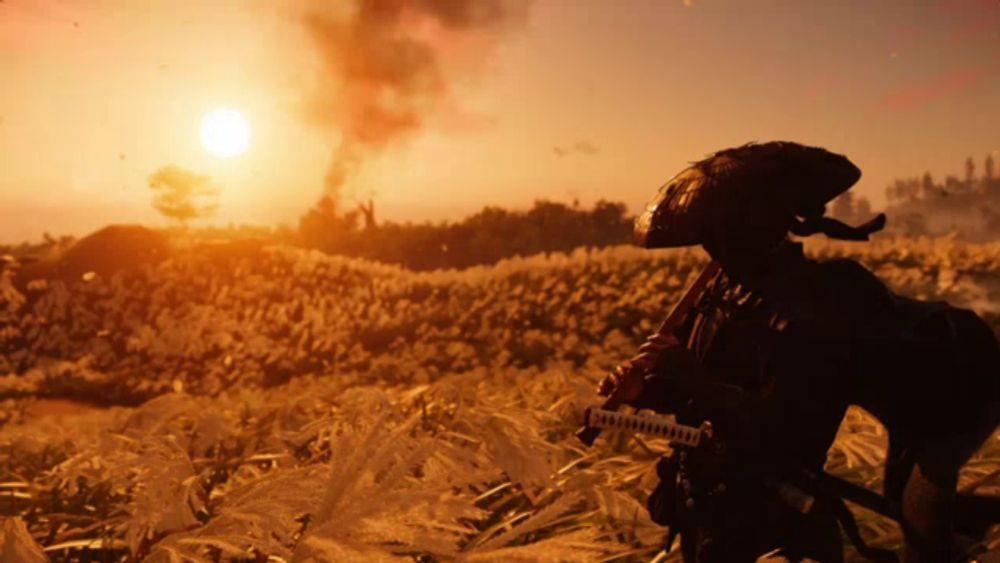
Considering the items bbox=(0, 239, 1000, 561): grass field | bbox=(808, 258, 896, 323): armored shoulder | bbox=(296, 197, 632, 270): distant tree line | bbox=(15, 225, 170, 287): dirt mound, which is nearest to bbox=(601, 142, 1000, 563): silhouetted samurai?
bbox=(808, 258, 896, 323): armored shoulder

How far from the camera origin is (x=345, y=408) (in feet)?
8.91

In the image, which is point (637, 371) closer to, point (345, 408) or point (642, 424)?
point (642, 424)

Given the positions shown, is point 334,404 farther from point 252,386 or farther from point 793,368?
point 252,386

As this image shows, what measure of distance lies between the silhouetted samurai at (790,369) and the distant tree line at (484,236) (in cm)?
2502

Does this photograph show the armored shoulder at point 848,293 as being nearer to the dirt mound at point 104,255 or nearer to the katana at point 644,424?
the katana at point 644,424

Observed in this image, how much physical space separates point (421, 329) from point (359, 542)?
29.6ft

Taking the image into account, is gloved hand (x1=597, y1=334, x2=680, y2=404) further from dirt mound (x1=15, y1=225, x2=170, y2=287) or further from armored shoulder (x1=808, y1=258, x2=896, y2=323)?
dirt mound (x1=15, y1=225, x2=170, y2=287)

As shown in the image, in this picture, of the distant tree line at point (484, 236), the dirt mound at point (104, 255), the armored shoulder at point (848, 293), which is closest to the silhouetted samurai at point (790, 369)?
the armored shoulder at point (848, 293)

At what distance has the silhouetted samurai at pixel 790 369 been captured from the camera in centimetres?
136

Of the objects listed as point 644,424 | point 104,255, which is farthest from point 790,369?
point 104,255

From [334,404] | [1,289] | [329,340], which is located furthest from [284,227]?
[334,404]

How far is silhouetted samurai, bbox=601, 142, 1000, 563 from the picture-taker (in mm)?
1357

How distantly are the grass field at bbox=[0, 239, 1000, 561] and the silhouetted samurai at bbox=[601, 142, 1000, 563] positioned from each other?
0.96ft

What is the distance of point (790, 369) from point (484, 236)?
2609 centimetres
